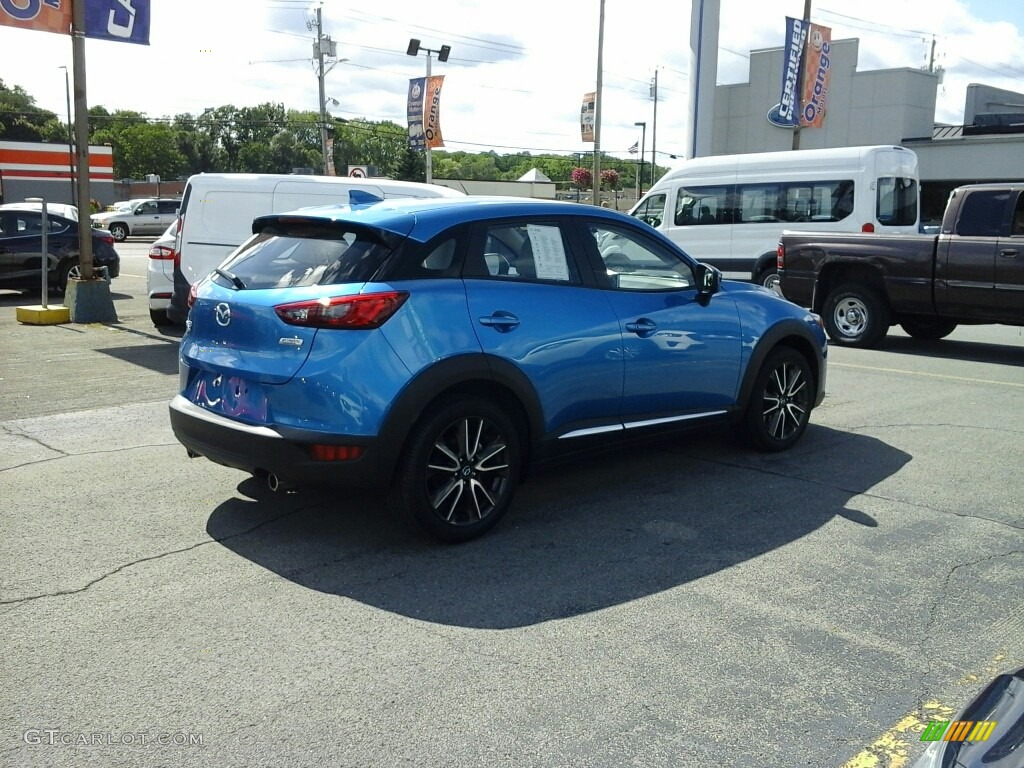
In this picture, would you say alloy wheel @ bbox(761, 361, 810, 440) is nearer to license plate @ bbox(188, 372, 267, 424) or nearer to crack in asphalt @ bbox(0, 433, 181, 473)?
license plate @ bbox(188, 372, 267, 424)

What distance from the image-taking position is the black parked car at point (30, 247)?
1711 cm

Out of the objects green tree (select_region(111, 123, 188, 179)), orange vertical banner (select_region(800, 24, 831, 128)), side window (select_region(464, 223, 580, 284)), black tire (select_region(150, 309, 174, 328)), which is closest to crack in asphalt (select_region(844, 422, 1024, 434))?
side window (select_region(464, 223, 580, 284))

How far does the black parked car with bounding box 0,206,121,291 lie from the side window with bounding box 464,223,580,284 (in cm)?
1395

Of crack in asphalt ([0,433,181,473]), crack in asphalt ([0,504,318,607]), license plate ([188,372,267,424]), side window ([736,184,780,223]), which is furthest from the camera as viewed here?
side window ([736,184,780,223])

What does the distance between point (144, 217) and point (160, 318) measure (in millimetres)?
33424

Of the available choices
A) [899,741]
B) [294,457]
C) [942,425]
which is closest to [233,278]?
[294,457]

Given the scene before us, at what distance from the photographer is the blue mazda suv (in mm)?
4609

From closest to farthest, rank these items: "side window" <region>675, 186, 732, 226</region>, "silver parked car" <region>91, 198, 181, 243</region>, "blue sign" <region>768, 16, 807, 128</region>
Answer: "side window" <region>675, 186, 732, 226</region> → "blue sign" <region>768, 16, 807, 128</region> → "silver parked car" <region>91, 198, 181, 243</region>

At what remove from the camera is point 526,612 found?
4219 mm

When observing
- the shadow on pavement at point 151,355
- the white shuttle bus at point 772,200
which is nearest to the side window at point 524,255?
the shadow on pavement at point 151,355

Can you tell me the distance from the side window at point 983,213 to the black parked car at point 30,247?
1377 centimetres

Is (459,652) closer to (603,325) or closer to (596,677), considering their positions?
(596,677)

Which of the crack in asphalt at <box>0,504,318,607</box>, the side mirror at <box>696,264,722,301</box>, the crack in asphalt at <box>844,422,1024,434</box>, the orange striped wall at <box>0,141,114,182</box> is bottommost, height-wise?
the crack in asphalt at <box>0,504,318,607</box>

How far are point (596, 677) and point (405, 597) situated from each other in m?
1.06
